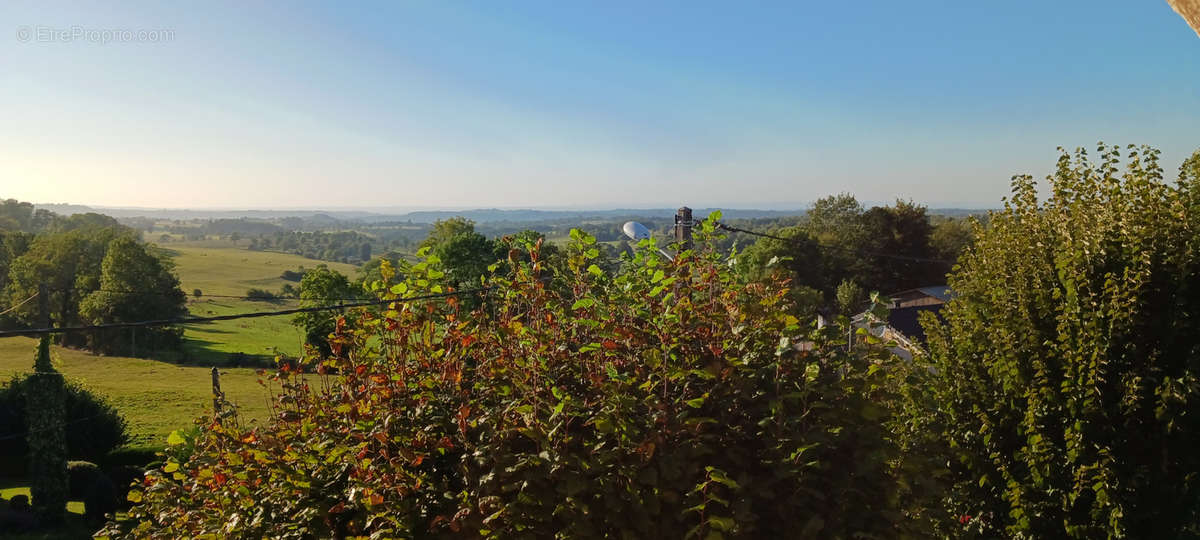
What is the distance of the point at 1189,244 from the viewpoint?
13.4ft

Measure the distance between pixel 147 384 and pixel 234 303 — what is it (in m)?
32.1

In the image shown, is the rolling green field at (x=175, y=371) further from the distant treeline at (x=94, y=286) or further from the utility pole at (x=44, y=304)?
the utility pole at (x=44, y=304)

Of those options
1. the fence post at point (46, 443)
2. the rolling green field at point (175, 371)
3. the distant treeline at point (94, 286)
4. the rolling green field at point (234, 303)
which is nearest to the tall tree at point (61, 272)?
the distant treeline at point (94, 286)

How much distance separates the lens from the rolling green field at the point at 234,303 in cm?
4683

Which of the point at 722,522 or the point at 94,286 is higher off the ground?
the point at 722,522

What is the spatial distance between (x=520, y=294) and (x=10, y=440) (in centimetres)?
2205

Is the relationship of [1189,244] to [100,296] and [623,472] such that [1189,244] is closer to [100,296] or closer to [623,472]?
[623,472]

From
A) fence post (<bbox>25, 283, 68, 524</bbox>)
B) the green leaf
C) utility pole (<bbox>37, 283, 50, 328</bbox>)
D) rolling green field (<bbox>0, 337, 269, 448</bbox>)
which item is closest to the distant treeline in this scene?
rolling green field (<bbox>0, 337, 269, 448</bbox>)

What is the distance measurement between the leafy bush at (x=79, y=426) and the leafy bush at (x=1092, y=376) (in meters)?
18.7

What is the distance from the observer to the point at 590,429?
225 centimetres

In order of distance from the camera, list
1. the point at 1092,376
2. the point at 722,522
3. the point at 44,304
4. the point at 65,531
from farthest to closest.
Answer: the point at 44,304 < the point at 65,531 < the point at 1092,376 < the point at 722,522

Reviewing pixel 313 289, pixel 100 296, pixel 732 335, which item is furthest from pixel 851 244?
pixel 100 296

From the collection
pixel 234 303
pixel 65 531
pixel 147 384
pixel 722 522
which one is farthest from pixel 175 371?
pixel 722 522

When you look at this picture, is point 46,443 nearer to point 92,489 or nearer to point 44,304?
point 92,489
